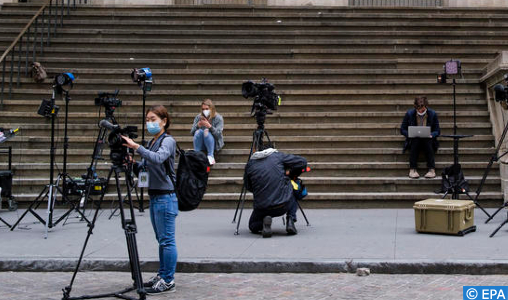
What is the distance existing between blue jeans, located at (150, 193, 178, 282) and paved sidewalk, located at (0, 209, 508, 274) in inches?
42.6

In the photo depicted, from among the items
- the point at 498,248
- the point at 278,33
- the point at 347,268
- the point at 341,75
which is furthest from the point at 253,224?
the point at 278,33

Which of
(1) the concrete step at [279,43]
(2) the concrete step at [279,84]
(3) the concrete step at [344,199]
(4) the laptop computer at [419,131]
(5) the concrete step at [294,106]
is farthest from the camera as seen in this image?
(1) the concrete step at [279,43]

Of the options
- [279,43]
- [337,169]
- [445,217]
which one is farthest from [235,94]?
[445,217]

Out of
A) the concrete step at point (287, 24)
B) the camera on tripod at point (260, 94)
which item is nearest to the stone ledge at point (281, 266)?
the camera on tripod at point (260, 94)

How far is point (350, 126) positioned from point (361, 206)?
2213 millimetres

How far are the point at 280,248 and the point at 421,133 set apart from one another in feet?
→ 16.9

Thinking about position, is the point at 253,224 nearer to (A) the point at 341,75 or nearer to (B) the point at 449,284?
(B) the point at 449,284

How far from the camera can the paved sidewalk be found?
22.2 feet

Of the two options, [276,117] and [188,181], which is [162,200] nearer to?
[188,181]

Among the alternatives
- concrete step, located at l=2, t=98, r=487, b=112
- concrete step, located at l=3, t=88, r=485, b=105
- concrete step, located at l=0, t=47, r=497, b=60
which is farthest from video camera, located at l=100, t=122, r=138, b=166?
concrete step, located at l=0, t=47, r=497, b=60

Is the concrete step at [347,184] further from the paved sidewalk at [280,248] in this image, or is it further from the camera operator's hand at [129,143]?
the camera operator's hand at [129,143]

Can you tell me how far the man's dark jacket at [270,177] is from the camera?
8352mm

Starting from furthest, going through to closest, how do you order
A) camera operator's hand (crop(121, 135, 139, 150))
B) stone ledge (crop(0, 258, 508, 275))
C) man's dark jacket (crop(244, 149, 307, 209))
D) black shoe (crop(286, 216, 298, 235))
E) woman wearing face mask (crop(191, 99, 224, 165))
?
woman wearing face mask (crop(191, 99, 224, 165))
black shoe (crop(286, 216, 298, 235))
man's dark jacket (crop(244, 149, 307, 209))
stone ledge (crop(0, 258, 508, 275))
camera operator's hand (crop(121, 135, 139, 150))

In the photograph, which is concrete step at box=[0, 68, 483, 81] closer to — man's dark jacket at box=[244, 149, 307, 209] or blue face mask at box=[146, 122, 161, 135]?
man's dark jacket at box=[244, 149, 307, 209]
